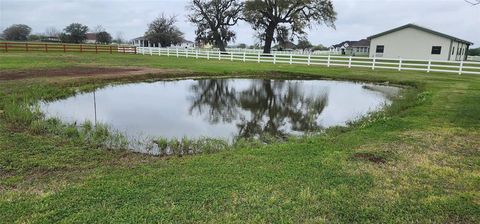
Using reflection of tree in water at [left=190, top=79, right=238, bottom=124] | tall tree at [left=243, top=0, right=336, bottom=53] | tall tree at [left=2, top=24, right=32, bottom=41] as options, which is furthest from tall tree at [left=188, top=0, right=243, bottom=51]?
tall tree at [left=2, top=24, right=32, bottom=41]

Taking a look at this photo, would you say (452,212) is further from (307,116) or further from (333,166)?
(307,116)

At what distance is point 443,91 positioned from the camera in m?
15.5

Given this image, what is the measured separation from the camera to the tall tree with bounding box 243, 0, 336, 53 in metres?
41.7

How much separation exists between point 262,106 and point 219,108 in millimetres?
1598

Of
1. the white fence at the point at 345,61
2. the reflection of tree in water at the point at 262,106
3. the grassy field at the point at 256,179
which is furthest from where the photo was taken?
the white fence at the point at 345,61

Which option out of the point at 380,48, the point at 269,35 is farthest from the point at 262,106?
the point at 269,35

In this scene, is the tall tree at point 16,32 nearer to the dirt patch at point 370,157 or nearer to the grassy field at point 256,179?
the grassy field at point 256,179

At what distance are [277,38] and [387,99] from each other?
1287 inches

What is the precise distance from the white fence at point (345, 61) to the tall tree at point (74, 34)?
39.3 metres

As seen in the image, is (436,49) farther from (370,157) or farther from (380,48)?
(370,157)

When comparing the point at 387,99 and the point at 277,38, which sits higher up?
the point at 277,38

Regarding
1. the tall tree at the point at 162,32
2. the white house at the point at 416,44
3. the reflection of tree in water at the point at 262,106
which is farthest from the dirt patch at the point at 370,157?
the tall tree at the point at 162,32

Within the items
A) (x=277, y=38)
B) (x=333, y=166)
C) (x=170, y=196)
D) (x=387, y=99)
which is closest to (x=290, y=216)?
(x=170, y=196)

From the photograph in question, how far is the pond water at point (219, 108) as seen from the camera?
988cm
